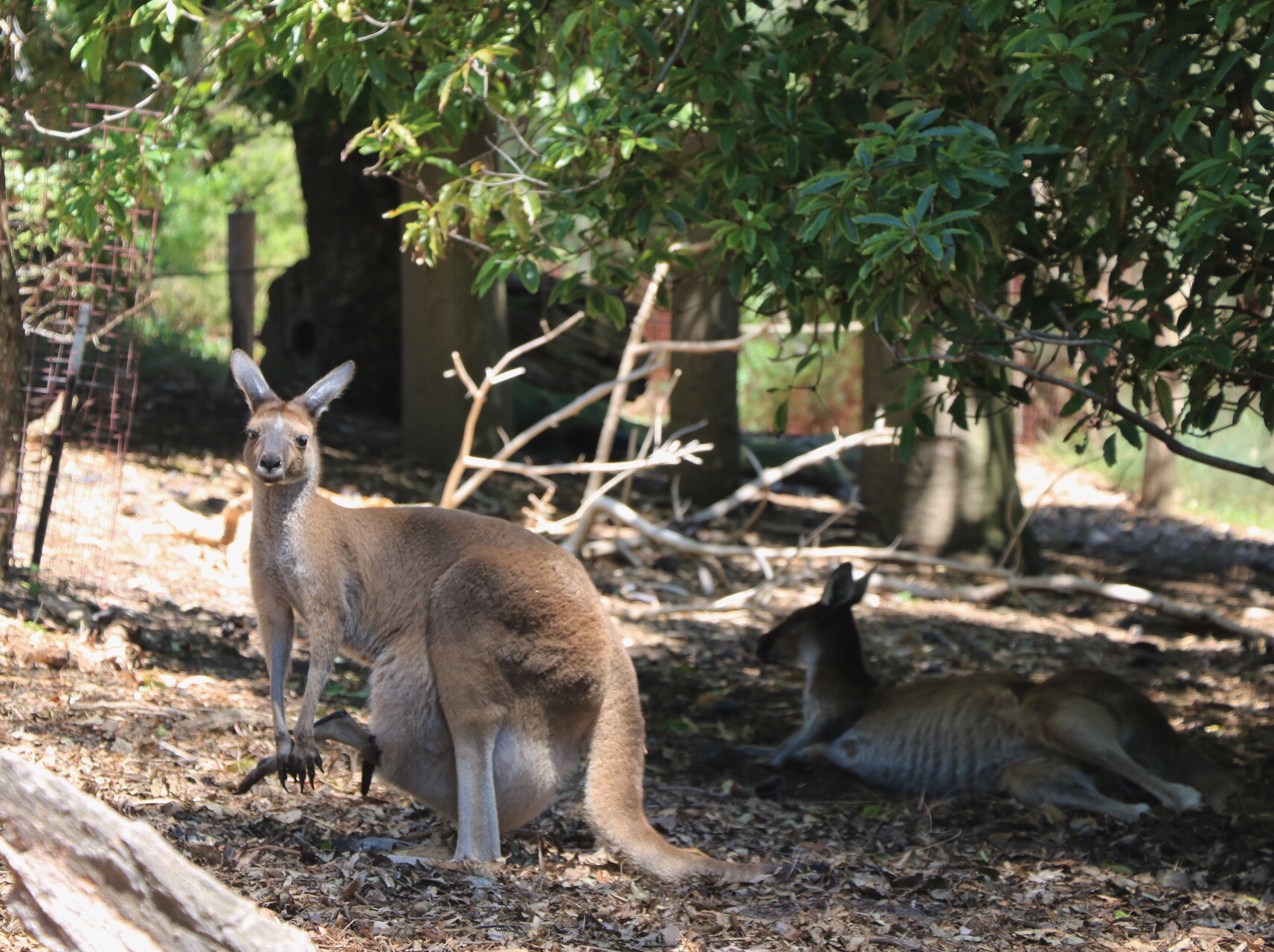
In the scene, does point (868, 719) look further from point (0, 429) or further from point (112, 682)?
point (0, 429)

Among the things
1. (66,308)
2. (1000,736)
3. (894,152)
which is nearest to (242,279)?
(66,308)

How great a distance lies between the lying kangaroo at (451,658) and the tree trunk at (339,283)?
7655 mm

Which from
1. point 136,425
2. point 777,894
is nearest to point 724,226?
point 777,894

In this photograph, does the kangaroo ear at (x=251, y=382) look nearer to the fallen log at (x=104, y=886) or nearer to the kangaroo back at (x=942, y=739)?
the fallen log at (x=104, y=886)

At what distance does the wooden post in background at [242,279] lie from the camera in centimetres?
938

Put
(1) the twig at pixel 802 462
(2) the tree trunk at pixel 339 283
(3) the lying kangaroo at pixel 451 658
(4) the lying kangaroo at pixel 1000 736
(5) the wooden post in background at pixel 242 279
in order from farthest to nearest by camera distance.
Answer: (2) the tree trunk at pixel 339 283, (5) the wooden post in background at pixel 242 279, (1) the twig at pixel 802 462, (4) the lying kangaroo at pixel 1000 736, (3) the lying kangaroo at pixel 451 658

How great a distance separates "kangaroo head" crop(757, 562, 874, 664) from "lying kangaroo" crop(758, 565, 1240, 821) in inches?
0.5

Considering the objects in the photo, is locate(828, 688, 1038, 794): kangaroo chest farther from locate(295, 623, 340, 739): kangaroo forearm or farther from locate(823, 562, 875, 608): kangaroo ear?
locate(295, 623, 340, 739): kangaroo forearm

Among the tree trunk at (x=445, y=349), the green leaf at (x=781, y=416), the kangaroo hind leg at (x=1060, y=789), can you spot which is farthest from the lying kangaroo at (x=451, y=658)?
the tree trunk at (x=445, y=349)

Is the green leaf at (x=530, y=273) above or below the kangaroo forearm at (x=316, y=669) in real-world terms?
above

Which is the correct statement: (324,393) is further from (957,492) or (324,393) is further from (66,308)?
(957,492)

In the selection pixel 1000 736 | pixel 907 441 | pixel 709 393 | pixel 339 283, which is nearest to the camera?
pixel 907 441

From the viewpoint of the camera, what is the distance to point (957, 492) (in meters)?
9.00

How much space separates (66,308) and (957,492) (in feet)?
19.4
